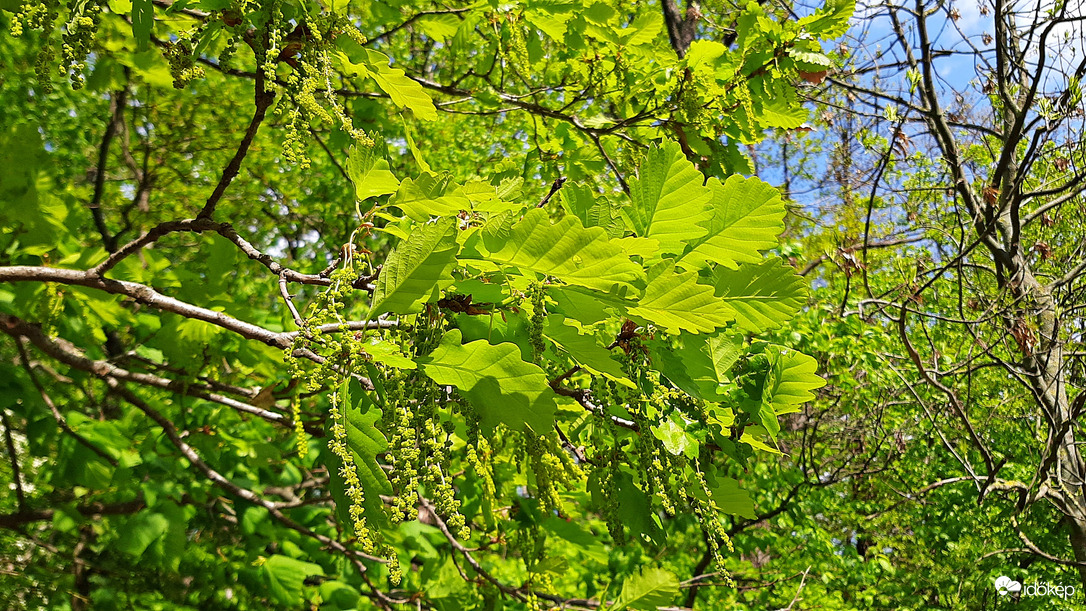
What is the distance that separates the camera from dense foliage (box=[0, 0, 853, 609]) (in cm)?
105

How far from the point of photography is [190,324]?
243 centimetres

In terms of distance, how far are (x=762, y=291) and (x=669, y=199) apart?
270mm

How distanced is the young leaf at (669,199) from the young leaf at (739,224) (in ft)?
0.20

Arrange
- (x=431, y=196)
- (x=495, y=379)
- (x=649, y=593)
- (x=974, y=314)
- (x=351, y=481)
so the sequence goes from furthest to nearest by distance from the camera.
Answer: (x=974, y=314) < (x=649, y=593) < (x=431, y=196) < (x=495, y=379) < (x=351, y=481)

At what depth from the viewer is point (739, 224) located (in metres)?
1.27

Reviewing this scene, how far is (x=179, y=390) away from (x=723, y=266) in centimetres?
191

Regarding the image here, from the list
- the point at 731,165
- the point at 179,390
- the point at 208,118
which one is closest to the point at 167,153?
the point at 208,118

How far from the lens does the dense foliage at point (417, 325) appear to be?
3.46ft

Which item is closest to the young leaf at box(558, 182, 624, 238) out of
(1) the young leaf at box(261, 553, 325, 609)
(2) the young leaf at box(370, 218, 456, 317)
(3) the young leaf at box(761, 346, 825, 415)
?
(2) the young leaf at box(370, 218, 456, 317)

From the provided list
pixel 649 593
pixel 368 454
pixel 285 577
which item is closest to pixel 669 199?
pixel 368 454

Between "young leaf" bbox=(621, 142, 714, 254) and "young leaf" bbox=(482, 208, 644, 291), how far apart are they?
0.22m

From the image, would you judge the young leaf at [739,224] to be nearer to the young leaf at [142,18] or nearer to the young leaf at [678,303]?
the young leaf at [678,303]

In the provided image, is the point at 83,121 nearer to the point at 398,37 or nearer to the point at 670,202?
the point at 398,37

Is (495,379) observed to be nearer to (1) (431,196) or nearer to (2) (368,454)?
(2) (368,454)
